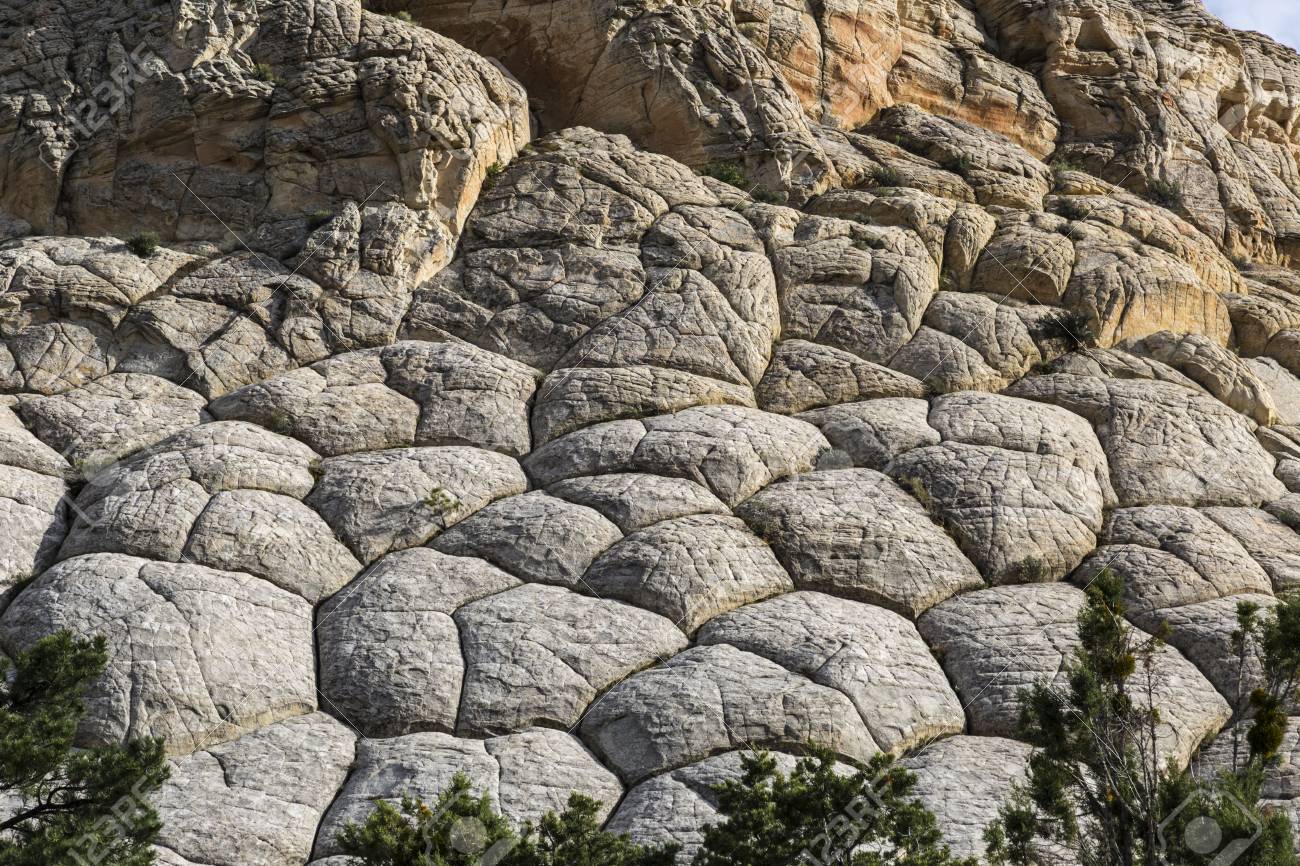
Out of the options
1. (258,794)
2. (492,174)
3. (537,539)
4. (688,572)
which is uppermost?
(492,174)

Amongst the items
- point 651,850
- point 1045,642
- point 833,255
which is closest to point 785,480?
point 1045,642

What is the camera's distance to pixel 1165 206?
128 feet

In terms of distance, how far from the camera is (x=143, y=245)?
2938cm

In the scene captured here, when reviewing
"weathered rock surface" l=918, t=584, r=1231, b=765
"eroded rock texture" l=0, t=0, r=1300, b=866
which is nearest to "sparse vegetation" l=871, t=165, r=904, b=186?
"eroded rock texture" l=0, t=0, r=1300, b=866

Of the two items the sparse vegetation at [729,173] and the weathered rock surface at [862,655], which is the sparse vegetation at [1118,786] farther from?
the sparse vegetation at [729,173]

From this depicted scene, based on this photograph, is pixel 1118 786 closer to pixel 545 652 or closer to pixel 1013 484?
pixel 545 652

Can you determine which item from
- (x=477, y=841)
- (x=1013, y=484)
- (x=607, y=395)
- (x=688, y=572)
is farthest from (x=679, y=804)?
(x=607, y=395)

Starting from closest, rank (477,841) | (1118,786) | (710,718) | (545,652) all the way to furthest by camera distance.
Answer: (477,841)
(1118,786)
(710,718)
(545,652)

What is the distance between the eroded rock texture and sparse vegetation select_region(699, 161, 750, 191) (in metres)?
0.18

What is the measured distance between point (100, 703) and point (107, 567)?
2.97 meters

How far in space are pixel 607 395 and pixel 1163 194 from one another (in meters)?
22.3

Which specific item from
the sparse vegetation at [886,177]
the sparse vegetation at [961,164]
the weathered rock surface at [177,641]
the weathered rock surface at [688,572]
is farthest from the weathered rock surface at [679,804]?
the sparse vegetation at [961,164]

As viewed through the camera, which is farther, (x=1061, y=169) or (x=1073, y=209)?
(x=1061, y=169)

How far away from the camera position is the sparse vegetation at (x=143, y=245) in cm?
2936
